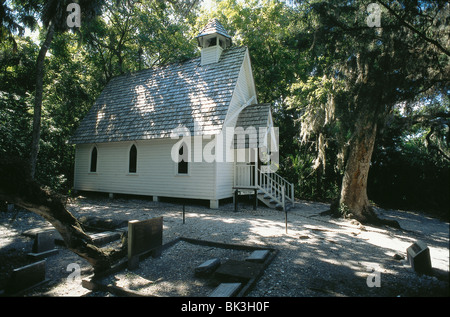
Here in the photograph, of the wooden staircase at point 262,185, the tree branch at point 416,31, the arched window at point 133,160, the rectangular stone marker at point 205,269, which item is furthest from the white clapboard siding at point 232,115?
the tree branch at point 416,31

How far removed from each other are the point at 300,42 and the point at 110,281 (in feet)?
22.0

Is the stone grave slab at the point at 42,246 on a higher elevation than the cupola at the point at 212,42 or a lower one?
lower

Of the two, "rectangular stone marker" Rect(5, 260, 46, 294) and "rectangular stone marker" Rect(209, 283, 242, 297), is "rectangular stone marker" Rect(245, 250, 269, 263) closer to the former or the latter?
"rectangular stone marker" Rect(209, 283, 242, 297)

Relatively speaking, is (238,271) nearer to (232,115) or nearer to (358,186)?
(358,186)

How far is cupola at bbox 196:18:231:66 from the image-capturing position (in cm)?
1438

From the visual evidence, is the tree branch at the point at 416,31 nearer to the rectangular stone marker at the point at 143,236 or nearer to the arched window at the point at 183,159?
the rectangular stone marker at the point at 143,236

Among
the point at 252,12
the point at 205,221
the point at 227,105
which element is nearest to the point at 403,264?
the point at 205,221

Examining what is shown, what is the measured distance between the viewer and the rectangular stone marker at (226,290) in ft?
10.4

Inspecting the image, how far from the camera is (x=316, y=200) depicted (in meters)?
15.3

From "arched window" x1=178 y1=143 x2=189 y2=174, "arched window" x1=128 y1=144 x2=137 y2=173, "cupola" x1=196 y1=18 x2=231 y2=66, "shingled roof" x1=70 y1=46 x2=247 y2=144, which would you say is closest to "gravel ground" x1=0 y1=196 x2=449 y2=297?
"arched window" x1=178 y1=143 x2=189 y2=174

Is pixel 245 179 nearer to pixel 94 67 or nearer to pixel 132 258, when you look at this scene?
pixel 132 258

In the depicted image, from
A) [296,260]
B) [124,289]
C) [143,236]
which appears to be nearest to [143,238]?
[143,236]

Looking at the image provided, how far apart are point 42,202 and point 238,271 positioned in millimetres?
3232

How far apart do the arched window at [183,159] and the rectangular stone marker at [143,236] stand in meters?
7.38
